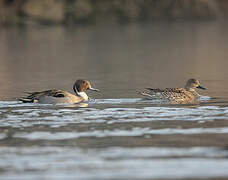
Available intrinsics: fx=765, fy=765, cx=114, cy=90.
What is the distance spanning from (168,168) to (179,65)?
40.8ft

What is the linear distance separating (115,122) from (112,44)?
17.1 meters

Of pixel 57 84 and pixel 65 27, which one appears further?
pixel 65 27

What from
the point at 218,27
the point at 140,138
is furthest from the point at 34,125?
the point at 218,27

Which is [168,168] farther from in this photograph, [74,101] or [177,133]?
[74,101]

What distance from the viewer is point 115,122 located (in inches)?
392

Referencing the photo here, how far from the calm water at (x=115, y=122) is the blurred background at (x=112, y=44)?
0.13ft

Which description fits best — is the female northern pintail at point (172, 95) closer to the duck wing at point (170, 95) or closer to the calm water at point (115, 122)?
the duck wing at point (170, 95)

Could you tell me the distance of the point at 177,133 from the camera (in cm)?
914

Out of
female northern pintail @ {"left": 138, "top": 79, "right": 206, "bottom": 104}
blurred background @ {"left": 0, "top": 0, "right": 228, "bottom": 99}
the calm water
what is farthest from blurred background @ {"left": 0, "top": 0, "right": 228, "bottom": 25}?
female northern pintail @ {"left": 138, "top": 79, "right": 206, "bottom": 104}

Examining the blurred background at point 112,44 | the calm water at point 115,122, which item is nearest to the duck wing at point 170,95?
the calm water at point 115,122

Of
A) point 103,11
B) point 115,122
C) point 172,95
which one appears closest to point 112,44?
point 103,11

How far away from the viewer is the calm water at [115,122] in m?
7.52

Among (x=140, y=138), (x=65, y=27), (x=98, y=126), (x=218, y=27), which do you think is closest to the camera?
(x=140, y=138)

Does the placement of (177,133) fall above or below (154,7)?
below
